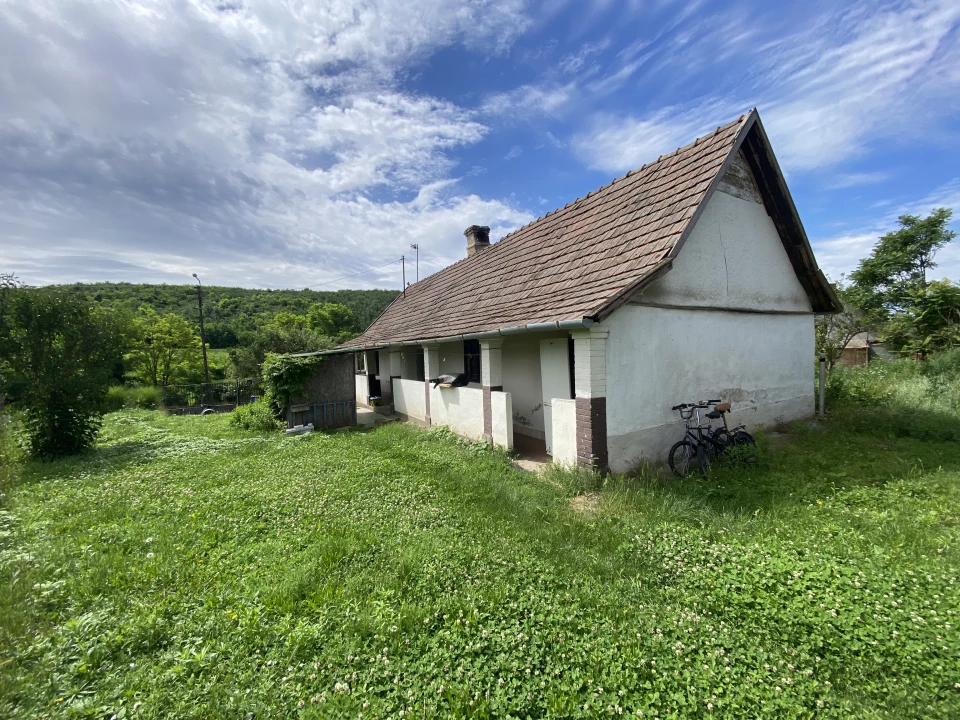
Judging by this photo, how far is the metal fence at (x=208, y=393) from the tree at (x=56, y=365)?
40.5 feet

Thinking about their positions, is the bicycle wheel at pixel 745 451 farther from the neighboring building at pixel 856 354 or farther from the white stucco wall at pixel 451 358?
the neighboring building at pixel 856 354

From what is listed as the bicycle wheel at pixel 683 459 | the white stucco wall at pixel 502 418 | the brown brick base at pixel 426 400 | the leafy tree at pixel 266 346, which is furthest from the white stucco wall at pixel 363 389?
the leafy tree at pixel 266 346

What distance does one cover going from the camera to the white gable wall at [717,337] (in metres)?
6.52

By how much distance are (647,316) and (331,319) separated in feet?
189

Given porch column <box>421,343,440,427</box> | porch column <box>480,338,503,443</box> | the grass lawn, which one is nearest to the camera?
the grass lawn

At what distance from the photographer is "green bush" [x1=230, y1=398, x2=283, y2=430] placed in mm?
11422

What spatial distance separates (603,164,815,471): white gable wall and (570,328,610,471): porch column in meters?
0.18

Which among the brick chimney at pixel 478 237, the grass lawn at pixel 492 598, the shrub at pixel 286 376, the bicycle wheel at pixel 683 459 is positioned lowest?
the grass lawn at pixel 492 598

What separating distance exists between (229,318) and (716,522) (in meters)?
65.0

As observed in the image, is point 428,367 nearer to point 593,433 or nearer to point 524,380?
point 524,380

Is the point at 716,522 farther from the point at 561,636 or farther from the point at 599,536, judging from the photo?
the point at 561,636

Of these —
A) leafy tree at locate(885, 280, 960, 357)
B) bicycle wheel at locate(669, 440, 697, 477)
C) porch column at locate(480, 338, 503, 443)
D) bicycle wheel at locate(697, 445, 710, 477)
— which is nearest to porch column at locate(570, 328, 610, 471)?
bicycle wheel at locate(669, 440, 697, 477)

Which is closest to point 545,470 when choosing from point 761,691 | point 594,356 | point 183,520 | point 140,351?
point 594,356

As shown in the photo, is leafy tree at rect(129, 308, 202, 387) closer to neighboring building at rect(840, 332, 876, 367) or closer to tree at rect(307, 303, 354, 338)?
tree at rect(307, 303, 354, 338)
